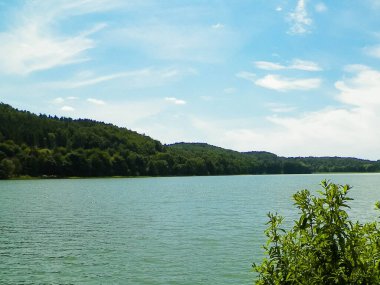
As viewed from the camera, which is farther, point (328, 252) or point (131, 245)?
point (131, 245)

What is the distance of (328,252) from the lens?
352 inches

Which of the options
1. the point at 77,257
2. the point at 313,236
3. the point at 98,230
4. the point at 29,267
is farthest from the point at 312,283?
the point at 98,230

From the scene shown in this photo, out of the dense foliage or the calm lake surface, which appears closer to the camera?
the dense foliage

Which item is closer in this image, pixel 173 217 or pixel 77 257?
pixel 77 257

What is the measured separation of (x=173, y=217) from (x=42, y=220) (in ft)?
71.5

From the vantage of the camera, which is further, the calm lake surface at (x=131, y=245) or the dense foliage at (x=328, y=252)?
the calm lake surface at (x=131, y=245)

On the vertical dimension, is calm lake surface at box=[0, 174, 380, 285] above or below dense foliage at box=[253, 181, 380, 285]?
below

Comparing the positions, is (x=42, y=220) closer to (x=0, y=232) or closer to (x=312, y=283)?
(x=0, y=232)

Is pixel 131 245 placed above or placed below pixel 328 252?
below

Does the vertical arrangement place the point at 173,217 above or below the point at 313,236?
below

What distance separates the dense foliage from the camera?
8.59 metres

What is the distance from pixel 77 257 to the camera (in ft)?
132

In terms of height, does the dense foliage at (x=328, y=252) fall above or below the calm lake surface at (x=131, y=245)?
above

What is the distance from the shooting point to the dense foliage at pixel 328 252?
8594 millimetres
